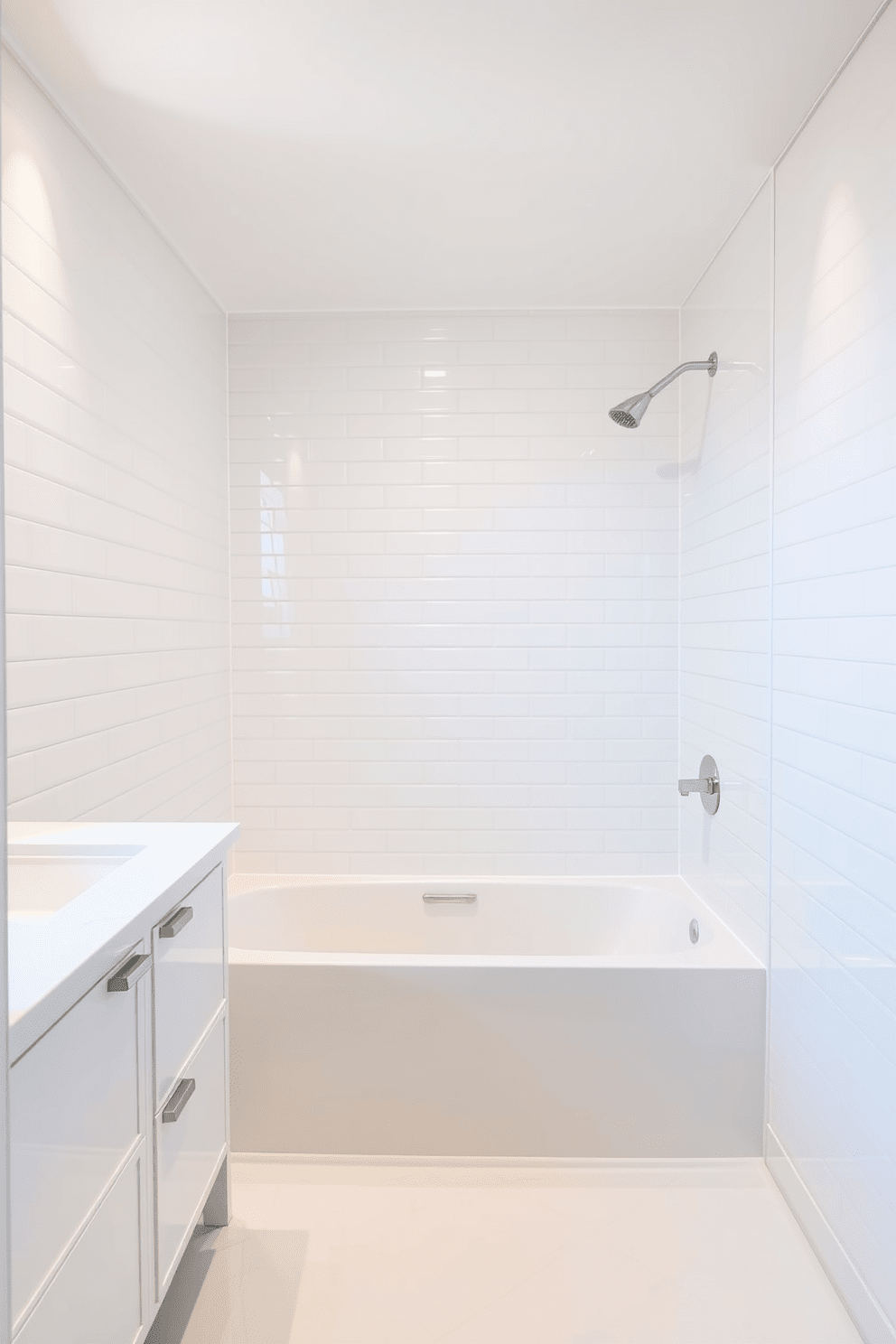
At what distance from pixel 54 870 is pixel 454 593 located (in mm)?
1956

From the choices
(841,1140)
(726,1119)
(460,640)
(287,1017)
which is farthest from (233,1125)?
(460,640)

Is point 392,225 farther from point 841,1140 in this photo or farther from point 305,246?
point 841,1140

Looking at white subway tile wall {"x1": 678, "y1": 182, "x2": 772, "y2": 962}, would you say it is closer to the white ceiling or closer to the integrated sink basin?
the white ceiling

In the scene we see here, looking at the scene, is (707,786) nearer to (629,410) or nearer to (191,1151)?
(629,410)

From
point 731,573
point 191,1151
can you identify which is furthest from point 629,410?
point 191,1151

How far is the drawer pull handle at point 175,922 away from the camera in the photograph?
158cm

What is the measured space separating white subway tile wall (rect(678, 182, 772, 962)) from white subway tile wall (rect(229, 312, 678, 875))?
0.17 m

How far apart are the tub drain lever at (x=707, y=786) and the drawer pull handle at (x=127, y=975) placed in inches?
76.1

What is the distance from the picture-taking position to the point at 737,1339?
1.85m

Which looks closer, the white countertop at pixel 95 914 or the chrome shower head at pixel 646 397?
the white countertop at pixel 95 914

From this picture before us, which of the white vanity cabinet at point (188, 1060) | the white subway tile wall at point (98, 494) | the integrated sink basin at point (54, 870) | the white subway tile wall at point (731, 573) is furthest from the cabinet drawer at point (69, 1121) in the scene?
the white subway tile wall at point (731, 573)

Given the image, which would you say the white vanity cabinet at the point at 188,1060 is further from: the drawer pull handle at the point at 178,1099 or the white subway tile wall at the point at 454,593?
the white subway tile wall at the point at 454,593

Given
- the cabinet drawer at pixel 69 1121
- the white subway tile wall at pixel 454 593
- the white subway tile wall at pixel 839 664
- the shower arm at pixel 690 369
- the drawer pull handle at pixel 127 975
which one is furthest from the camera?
the white subway tile wall at pixel 454 593

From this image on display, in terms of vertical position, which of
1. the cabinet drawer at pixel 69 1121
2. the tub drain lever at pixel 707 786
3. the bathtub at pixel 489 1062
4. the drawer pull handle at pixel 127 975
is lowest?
the bathtub at pixel 489 1062
